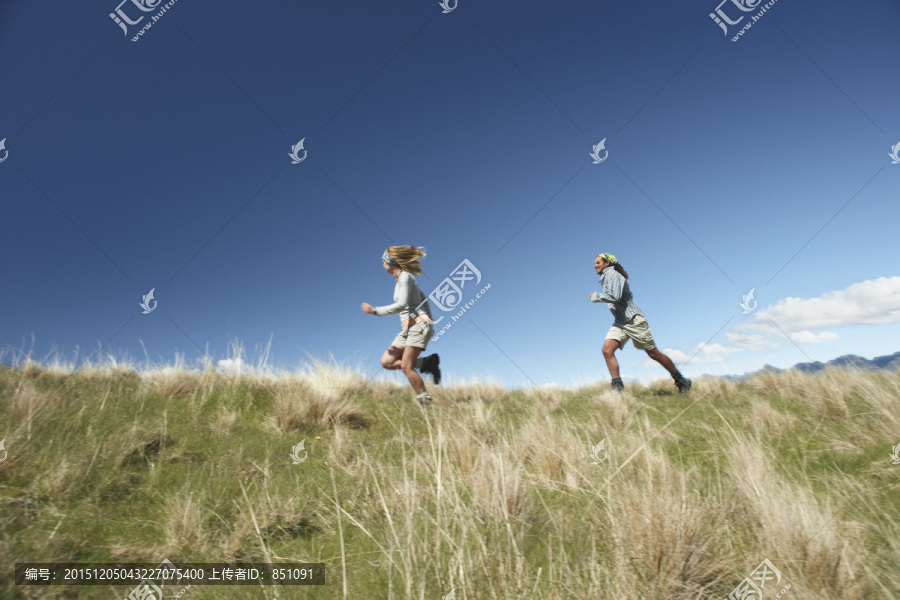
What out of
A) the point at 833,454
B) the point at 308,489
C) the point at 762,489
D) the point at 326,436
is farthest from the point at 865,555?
the point at 326,436

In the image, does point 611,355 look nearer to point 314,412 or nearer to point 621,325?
point 621,325

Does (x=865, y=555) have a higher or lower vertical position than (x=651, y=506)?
lower

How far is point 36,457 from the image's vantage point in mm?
2500

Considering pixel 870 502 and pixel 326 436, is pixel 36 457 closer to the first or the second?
pixel 326 436

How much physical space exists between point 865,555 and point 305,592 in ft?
7.72

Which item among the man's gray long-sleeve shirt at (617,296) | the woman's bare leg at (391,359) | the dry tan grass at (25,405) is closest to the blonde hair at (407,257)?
the woman's bare leg at (391,359)

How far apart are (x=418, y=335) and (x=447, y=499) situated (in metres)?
3.82

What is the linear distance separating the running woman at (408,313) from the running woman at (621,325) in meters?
3.25

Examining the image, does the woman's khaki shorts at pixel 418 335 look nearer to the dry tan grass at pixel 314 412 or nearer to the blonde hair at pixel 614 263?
the dry tan grass at pixel 314 412

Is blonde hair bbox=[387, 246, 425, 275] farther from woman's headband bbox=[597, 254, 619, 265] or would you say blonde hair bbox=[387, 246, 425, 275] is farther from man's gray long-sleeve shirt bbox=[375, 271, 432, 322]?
woman's headband bbox=[597, 254, 619, 265]

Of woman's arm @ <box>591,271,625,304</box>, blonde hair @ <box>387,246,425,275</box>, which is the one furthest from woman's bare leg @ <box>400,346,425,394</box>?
woman's arm @ <box>591,271,625,304</box>

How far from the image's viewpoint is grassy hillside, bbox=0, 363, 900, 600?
1518 millimetres
